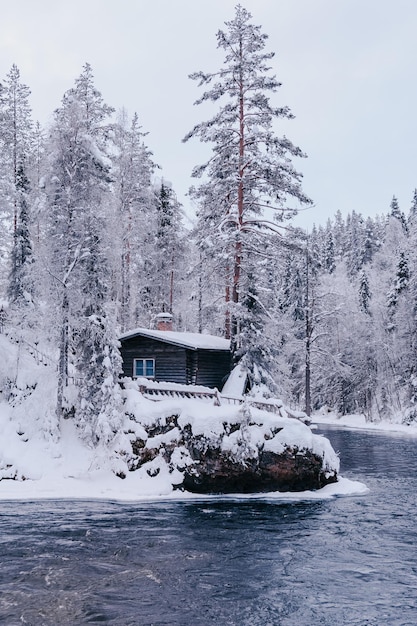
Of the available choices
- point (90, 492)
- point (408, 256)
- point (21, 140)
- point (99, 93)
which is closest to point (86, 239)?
point (90, 492)

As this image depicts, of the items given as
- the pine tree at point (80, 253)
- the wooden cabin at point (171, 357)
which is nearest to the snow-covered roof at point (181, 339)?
the wooden cabin at point (171, 357)

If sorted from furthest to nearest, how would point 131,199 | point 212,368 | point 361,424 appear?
point 361,424 → point 131,199 → point 212,368

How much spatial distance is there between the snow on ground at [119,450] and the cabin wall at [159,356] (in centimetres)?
614

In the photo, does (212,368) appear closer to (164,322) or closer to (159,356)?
(159,356)

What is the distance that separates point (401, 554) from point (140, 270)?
35.1 meters

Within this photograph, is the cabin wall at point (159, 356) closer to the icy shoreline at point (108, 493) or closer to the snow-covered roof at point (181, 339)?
the snow-covered roof at point (181, 339)

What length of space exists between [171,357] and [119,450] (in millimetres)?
9005

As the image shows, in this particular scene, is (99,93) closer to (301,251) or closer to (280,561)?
(301,251)

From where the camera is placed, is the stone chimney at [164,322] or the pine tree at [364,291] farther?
the pine tree at [364,291]

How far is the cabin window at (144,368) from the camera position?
1155 inches

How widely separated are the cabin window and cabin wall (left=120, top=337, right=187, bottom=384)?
0.19 m

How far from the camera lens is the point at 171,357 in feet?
95.0

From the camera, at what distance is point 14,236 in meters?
37.5

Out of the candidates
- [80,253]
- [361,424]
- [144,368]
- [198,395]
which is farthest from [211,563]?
[361,424]
